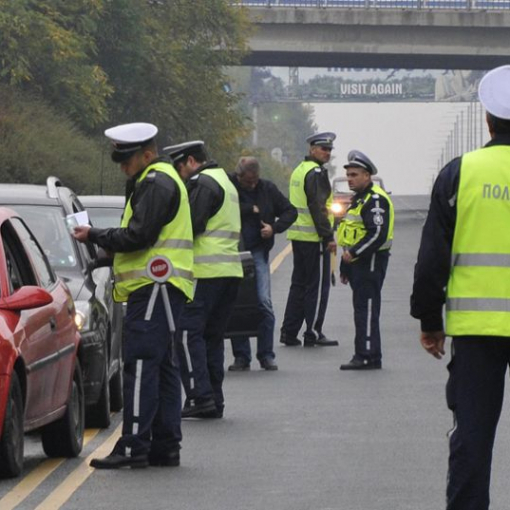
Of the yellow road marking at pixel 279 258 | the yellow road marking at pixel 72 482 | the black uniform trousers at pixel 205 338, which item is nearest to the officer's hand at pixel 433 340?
the yellow road marking at pixel 72 482

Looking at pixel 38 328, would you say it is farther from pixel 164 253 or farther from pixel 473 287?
pixel 473 287

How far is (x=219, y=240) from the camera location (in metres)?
13.2

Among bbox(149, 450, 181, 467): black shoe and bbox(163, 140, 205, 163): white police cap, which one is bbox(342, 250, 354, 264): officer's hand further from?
bbox(149, 450, 181, 467): black shoe

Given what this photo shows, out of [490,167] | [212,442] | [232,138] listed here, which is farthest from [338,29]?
[490,167]

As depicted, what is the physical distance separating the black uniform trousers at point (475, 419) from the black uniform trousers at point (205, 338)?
238 inches

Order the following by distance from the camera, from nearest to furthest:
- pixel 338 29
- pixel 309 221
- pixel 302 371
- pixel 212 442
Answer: pixel 212 442 < pixel 302 371 < pixel 309 221 < pixel 338 29

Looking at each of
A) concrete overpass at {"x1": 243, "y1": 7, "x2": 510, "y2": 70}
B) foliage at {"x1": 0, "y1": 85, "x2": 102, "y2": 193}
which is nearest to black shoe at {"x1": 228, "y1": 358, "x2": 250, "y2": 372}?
foliage at {"x1": 0, "y1": 85, "x2": 102, "y2": 193}

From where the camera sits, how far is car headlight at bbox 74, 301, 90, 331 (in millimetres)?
12109

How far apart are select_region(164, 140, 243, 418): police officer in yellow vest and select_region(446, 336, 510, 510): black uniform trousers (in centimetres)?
594

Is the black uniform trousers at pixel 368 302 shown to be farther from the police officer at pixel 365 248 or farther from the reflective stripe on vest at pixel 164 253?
the reflective stripe on vest at pixel 164 253

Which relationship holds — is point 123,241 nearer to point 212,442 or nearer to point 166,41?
point 212,442

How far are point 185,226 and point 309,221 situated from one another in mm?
8253

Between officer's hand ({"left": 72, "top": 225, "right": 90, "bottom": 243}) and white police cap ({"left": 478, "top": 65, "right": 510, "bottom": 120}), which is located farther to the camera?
officer's hand ({"left": 72, "top": 225, "right": 90, "bottom": 243})

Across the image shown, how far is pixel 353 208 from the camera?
1695 centimetres
